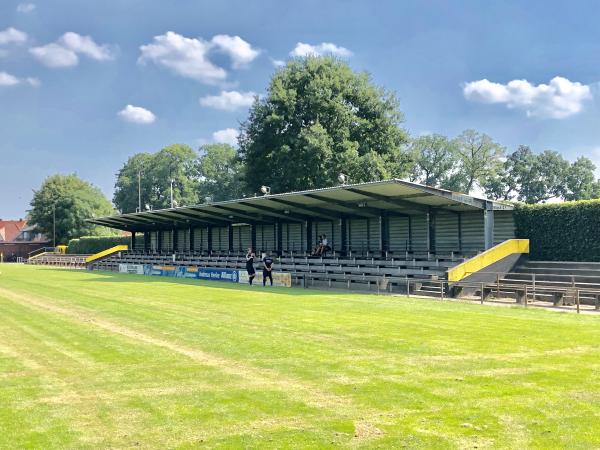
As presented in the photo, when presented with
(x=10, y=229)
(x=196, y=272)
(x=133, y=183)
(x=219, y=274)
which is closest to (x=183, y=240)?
(x=196, y=272)

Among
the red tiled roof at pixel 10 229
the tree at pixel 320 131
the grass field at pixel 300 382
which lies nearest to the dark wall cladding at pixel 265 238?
the tree at pixel 320 131

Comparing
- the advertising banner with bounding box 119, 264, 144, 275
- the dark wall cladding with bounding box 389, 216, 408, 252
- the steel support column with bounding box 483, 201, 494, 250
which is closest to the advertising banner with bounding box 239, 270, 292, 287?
the dark wall cladding with bounding box 389, 216, 408, 252

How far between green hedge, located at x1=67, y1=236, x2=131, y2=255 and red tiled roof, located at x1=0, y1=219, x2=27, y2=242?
36703 millimetres

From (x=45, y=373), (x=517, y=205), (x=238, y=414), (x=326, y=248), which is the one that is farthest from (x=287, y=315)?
(x=326, y=248)

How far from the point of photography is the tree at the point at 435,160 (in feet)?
256

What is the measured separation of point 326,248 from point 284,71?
21.8 m

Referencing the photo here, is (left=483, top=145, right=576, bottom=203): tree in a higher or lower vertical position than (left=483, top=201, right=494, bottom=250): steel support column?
higher

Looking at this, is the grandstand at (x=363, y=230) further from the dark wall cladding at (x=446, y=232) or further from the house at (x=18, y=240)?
the house at (x=18, y=240)

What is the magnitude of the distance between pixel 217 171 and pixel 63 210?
90.0ft

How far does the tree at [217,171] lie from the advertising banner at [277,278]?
61288mm

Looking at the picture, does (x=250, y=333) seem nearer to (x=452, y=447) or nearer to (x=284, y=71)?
(x=452, y=447)

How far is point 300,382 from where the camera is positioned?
7195mm

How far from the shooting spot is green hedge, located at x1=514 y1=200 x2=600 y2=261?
23297 millimetres

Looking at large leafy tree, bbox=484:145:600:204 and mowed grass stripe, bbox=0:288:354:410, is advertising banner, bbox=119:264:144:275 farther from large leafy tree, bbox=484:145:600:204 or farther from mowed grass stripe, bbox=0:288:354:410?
large leafy tree, bbox=484:145:600:204
